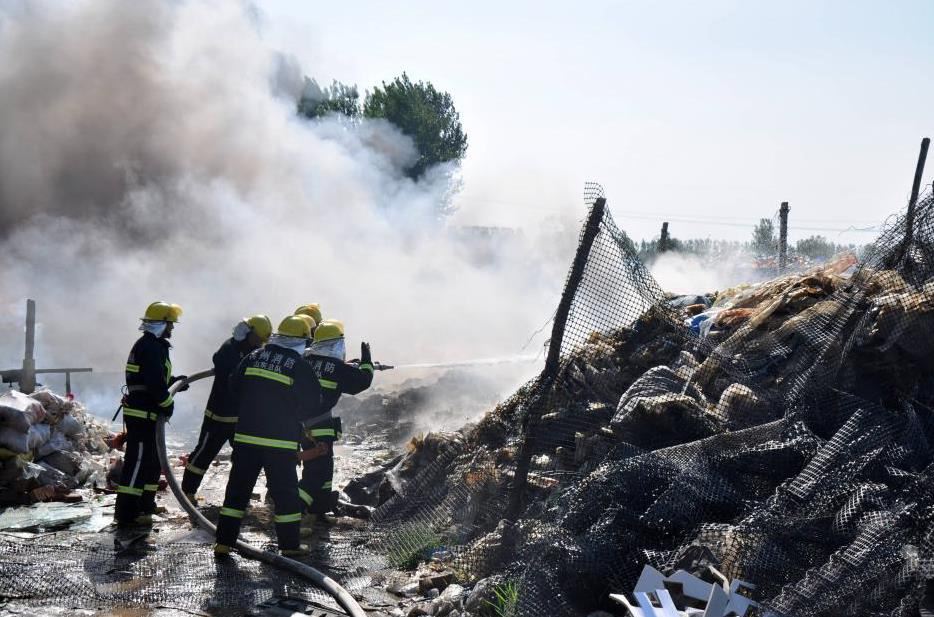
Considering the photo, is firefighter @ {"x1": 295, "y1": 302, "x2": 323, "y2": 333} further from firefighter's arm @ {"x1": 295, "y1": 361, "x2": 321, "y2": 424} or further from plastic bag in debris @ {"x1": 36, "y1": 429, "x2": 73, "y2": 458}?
plastic bag in debris @ {"x1": 36, "y1": 429, "x2": 73, "y2": 458}

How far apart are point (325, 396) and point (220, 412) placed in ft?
3.84

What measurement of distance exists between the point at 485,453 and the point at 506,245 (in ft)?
73.3

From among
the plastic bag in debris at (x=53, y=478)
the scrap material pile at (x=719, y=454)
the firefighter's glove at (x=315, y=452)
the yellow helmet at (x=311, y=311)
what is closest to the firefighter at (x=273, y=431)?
the scrap material pile at (x=719, y=454)

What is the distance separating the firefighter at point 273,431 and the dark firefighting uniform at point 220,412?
1.40 m

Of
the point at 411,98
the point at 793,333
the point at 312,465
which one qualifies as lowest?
the point at 312,465

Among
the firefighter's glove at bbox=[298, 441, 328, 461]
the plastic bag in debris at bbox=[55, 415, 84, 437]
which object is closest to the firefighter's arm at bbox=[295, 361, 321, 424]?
the firefighter's glove at bbox=[298, 441, 328, 461]

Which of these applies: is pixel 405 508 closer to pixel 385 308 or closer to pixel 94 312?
pixel 385 308

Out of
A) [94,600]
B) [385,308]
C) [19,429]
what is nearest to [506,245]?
[385,308]

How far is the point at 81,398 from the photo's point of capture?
18.2 meters

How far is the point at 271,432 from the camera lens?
19.6ft

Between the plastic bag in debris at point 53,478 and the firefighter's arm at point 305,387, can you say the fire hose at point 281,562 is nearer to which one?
the firefighter's arm at point 305,387

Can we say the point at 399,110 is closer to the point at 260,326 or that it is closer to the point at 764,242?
the point at 764,242

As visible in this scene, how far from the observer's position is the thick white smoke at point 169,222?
71.4 ft

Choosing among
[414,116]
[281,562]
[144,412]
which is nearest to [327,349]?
[144,412]
